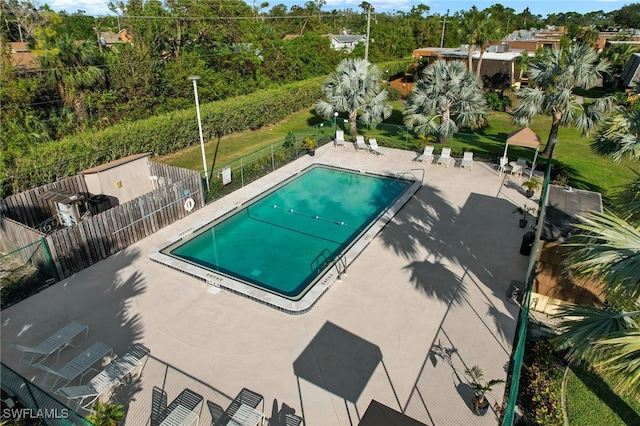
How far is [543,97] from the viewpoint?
809 inches

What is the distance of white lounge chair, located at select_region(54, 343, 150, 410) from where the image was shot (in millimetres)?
7961

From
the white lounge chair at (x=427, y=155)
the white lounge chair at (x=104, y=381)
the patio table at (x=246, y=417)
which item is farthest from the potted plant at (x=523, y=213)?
the white lounge chair at (x=104, y=381)

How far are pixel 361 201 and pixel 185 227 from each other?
25.9 ft

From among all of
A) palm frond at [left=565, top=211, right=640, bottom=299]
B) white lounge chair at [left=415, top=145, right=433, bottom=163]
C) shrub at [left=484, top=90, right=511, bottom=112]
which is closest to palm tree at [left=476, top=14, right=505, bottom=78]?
shrub at [left=484, top=90, right=511, bottom=112]

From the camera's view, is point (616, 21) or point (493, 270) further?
point (616, 21)

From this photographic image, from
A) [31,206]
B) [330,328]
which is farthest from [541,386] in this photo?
[31,206]

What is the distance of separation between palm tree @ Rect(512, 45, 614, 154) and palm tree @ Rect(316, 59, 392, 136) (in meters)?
7.94

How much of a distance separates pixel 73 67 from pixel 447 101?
21083 mm

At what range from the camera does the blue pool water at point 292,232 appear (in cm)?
1320

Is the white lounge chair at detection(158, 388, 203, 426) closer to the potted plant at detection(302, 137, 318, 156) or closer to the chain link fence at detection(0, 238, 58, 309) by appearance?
the chain link fence at detection(0, 238, 58, 309)

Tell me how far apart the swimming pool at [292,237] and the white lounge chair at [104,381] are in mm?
3452

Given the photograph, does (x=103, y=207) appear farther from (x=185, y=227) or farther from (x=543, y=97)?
(x=543, y=97)

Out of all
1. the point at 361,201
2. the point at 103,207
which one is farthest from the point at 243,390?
the point at 361,201

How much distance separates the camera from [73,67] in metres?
22.1
